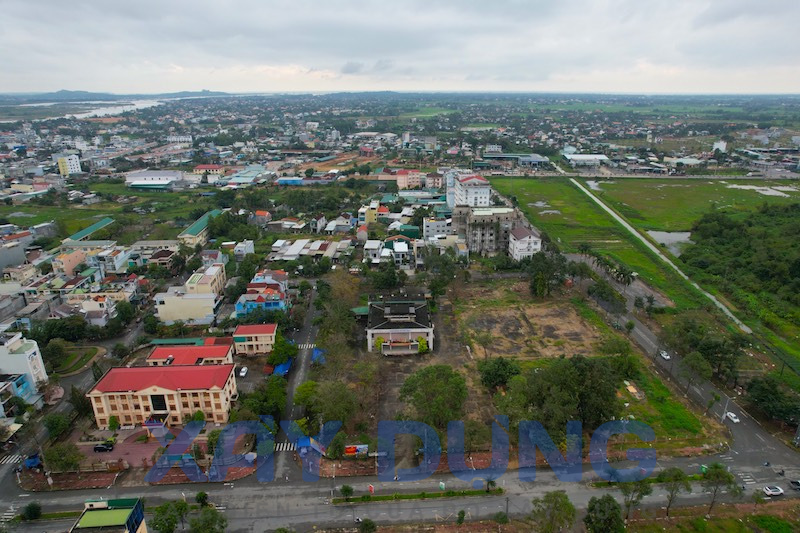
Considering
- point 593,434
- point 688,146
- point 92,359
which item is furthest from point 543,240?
point 688,146

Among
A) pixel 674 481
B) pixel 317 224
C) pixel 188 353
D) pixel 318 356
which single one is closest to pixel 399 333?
pixel 318 356

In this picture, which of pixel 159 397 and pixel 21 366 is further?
pixel 21 366

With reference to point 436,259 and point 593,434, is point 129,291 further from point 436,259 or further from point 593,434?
point 593,434

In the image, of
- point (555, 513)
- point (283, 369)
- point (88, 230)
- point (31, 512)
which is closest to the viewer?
point (555, 513)

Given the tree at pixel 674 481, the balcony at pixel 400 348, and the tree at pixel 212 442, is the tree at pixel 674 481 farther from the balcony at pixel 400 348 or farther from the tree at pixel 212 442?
the tree at pixel 212 442

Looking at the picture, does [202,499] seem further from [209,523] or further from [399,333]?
[399,333]

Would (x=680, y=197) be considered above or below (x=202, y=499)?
above
